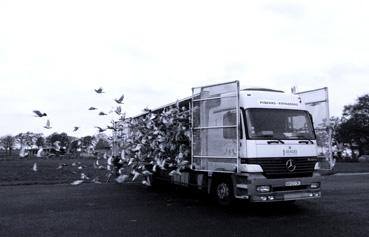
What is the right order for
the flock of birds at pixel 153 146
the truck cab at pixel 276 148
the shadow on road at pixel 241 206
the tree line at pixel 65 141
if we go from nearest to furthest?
1. the truck cab at pixel 276 148
2. the shadow on road at pixel 241 206
3. the tree line at pixel 65 141
4. the flock of birds at pixel 153 146

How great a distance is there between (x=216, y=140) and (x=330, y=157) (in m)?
3.50

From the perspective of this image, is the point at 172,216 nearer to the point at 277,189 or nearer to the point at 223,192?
the point at 223,192

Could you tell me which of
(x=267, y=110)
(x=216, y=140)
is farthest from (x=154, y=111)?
(x=267, y=110)

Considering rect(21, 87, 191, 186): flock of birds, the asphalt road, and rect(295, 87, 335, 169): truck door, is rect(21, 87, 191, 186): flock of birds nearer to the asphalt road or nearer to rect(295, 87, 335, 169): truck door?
the asphalt road

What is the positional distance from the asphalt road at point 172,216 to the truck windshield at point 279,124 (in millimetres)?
2026

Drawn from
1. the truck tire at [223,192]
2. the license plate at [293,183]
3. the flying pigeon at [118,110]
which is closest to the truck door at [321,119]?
the license plate at [293,183]

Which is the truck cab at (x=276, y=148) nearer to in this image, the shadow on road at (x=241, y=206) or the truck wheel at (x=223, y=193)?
the truck wheel at (x=223, y=193)

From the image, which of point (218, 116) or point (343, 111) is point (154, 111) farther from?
point (343, 111)

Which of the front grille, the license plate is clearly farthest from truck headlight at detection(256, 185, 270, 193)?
the license plate

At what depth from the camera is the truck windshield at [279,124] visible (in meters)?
11.5

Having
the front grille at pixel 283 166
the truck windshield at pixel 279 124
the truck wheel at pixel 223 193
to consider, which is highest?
the truck windshield at pixel 279 124

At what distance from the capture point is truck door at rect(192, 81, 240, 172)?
11.7m

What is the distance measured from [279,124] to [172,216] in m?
3.64

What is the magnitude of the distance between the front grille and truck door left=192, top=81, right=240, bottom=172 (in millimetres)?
639
